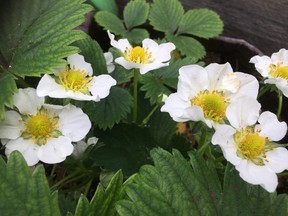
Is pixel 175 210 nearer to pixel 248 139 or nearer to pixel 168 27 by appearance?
pixel 248 139

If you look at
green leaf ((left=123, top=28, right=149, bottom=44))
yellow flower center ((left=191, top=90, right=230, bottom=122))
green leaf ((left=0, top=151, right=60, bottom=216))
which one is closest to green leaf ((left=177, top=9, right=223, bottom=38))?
green leaf ((left=123, top=28, right=149, bottom=44))

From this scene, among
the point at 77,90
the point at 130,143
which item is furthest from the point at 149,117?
the point at 77,90

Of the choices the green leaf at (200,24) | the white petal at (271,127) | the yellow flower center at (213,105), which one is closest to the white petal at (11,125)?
the yellow flower center at (213,105)

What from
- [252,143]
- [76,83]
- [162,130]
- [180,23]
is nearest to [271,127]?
[252,143]

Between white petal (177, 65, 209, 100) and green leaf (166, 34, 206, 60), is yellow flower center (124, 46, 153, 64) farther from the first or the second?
green leaf (166, 34, 206, 60)

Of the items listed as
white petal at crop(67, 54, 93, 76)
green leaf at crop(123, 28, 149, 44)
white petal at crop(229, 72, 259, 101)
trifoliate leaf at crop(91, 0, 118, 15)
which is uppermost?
white petal at crop(229, 72, 259, 101)

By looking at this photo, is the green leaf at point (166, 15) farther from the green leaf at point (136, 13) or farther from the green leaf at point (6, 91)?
the green leaf at point (6, 91)
